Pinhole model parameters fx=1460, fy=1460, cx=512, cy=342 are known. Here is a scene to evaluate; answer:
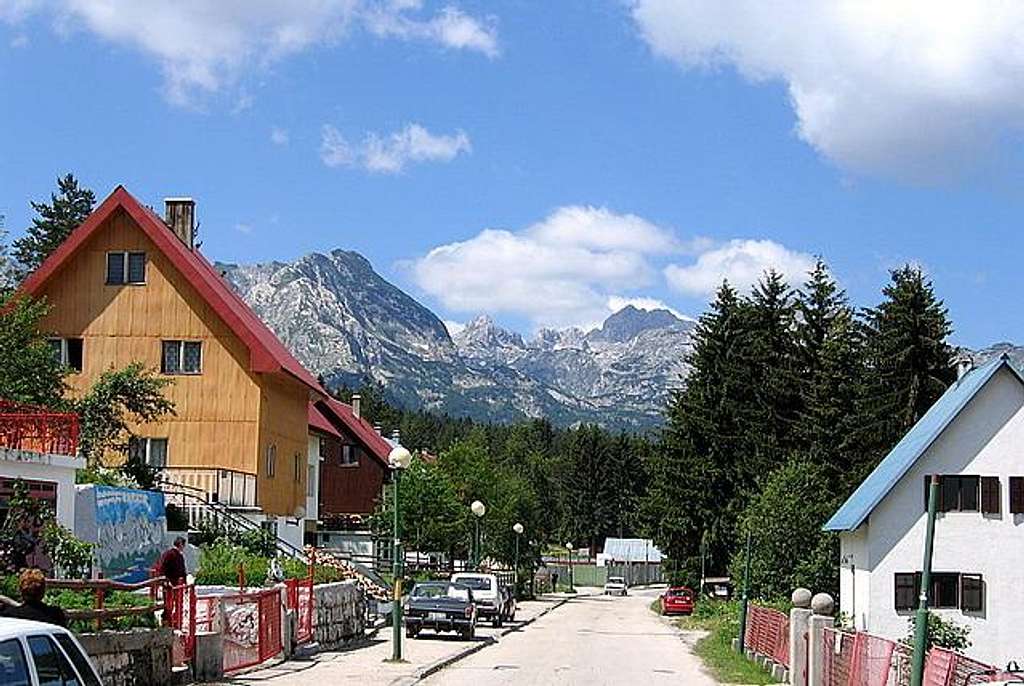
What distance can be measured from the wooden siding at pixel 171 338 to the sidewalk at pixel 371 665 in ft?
34.1

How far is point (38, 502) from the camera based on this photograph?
23734 mm

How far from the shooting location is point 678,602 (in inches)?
2694

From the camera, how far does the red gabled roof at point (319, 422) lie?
61303 millimetres

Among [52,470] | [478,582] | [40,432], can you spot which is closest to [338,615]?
[52,470]

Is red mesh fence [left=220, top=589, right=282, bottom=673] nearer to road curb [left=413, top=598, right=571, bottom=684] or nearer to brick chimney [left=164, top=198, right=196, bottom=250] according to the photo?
road curb [left=413, top=598, right=571, bottom=684]

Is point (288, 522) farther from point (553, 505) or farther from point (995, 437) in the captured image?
point (553, 505)

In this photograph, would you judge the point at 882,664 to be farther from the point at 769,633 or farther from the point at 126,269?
the point at 126,269

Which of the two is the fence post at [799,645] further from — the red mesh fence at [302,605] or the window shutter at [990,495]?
the window shutter at [990,495]

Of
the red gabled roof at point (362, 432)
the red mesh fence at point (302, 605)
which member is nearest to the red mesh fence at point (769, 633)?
the red mesh fence at point (302, 605)

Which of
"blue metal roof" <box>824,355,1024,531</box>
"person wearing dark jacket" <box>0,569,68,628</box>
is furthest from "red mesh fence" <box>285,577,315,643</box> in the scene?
"blue metal roof" <box>824,355,1024,531</box>

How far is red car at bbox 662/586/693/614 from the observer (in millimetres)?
68062

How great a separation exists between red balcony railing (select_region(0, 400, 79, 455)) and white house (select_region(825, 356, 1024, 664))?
83.2ft

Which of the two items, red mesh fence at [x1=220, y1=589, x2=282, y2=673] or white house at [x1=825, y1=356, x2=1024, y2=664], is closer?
red mesh fence at [x1=220, y1=589, x2=282, y2=673]

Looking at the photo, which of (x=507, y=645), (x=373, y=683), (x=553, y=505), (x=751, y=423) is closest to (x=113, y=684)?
(x=373, y=683)
